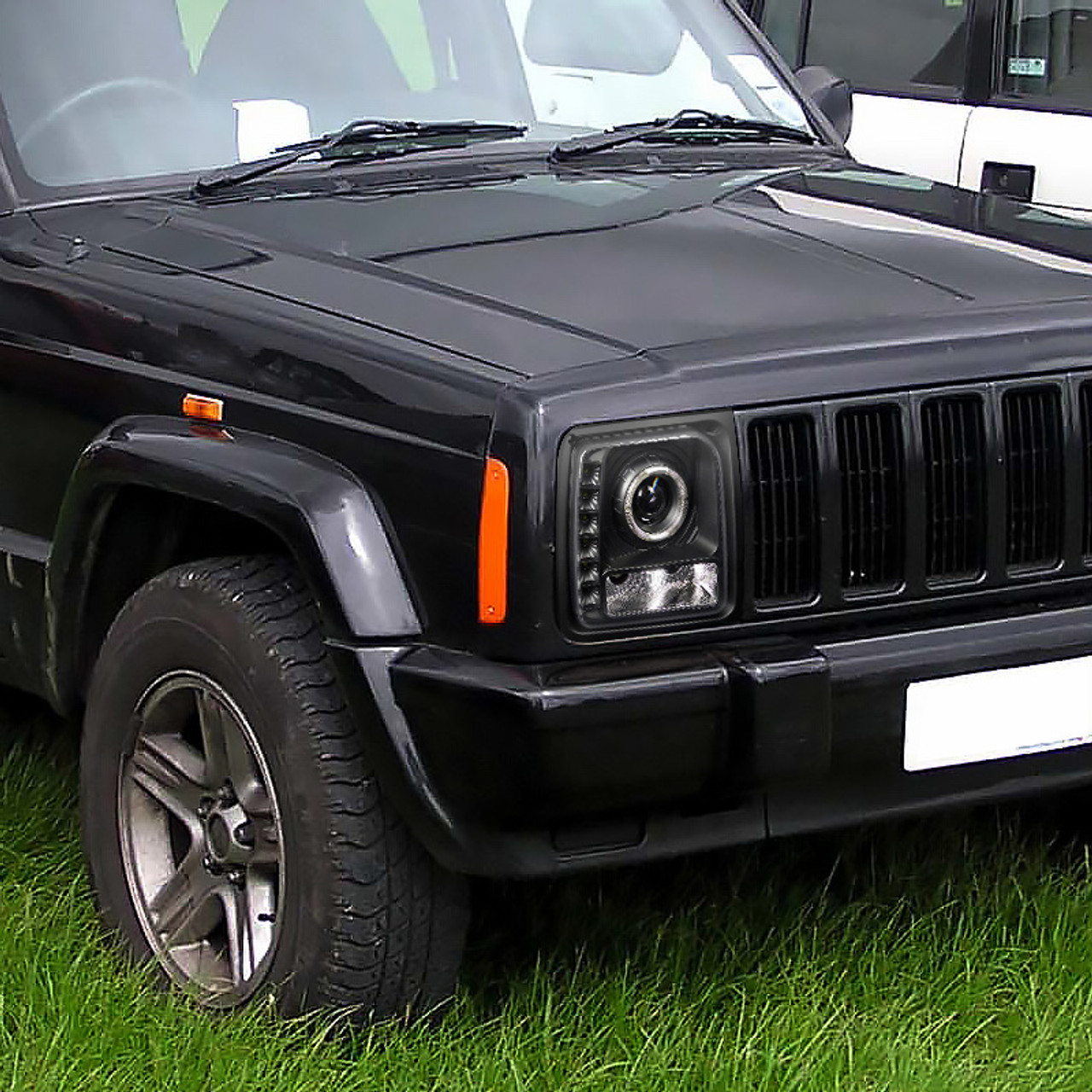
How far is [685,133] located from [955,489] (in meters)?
1.48

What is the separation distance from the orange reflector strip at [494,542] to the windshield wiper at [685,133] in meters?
1.43

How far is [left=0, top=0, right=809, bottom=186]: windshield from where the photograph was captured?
4.43 meters

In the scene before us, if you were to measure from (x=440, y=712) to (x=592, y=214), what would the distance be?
3.76ft

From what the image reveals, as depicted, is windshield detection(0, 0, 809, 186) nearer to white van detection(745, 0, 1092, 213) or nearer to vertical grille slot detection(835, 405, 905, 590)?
vertical grille slot detection(835, 405, 905, 590)

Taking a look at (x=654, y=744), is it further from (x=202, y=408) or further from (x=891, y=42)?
(x=891, y=42)

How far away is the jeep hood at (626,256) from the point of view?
11.7ft

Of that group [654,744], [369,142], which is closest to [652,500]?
[654,744]

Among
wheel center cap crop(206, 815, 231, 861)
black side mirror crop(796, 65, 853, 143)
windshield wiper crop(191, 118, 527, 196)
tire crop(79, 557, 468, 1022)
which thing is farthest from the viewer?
black side mirror crop(796, 65, 853, 143)

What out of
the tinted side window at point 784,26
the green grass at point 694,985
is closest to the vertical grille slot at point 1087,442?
the green grass at point 694,985

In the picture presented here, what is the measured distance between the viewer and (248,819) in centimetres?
374

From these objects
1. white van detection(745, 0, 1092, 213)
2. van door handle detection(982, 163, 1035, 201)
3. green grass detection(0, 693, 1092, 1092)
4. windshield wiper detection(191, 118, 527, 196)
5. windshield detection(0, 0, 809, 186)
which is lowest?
green grass detection(0, 693, 1092, 1092)

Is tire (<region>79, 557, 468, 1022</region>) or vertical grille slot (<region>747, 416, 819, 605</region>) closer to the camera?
vertical grille slot (<region>747, 416, 819, 605</region>)

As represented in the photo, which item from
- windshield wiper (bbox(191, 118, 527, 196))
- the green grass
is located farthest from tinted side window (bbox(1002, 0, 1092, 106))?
the green grass

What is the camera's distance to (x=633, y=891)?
4340mm
